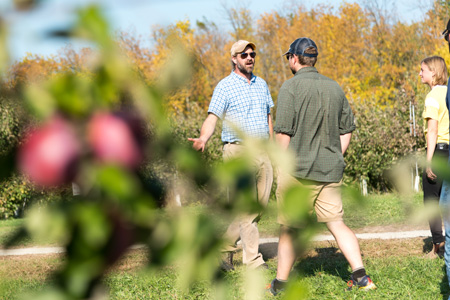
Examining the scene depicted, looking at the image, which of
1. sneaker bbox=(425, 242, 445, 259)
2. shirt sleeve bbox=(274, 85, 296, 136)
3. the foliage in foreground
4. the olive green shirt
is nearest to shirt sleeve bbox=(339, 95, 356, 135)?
the olive green shirt

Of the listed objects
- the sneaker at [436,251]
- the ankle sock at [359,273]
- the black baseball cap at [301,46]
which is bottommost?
the sneaker at [436,251]

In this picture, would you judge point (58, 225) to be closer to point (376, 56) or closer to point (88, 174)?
point (88, 174)

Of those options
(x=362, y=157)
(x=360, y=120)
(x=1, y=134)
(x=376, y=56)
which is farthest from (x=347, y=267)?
(x=376, y=56)

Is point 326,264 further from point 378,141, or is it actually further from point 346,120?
point 378,141

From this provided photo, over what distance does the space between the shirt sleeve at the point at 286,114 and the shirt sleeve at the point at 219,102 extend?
0.84 meters

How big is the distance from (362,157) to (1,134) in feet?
41.4

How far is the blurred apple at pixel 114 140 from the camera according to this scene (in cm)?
42

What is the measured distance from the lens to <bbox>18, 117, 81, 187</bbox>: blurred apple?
1.37ft

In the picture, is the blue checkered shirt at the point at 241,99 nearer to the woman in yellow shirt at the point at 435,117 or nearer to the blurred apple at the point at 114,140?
the woman in yellow shirt at the point at 435,117

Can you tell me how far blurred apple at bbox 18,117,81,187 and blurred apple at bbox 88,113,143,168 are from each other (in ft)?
0.05

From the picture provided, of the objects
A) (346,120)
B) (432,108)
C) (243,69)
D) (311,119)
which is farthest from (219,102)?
(432,108)

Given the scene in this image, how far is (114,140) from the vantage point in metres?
0.43

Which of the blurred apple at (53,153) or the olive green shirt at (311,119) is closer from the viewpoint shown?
the blurred apple at (53,153)

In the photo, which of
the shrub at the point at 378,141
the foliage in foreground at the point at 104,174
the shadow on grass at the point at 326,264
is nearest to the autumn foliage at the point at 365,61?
the shrub at the point at 378,141
